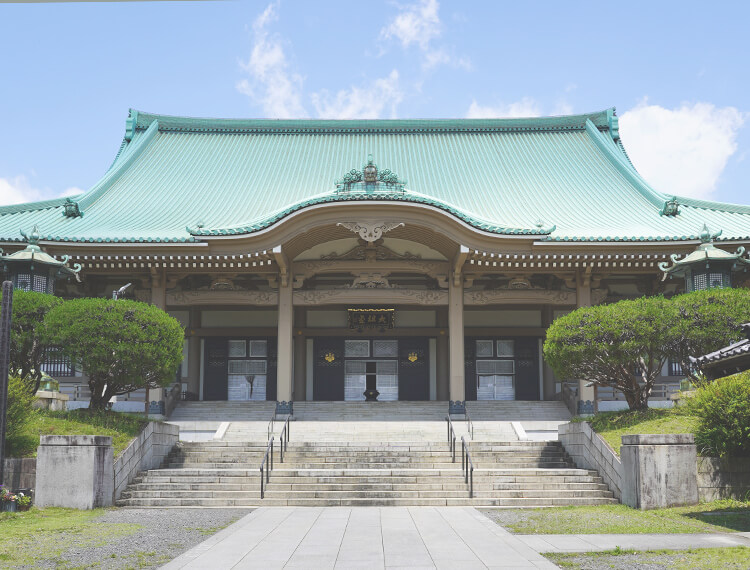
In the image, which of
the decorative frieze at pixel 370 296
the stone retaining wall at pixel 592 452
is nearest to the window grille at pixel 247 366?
the decorative frieze at pixel 370 296

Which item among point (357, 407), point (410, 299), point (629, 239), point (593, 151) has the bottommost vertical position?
point (357, 407)

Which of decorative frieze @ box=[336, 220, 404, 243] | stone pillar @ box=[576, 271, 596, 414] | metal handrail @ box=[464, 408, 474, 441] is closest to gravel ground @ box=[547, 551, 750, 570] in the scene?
metal handrail @ box=[464, 408, 474, 441]

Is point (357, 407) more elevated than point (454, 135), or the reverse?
point (454, 135)

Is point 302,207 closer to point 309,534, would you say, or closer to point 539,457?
point 539,457

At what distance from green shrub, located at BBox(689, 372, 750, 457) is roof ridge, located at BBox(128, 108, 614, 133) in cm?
2007

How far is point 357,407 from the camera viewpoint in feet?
72.4

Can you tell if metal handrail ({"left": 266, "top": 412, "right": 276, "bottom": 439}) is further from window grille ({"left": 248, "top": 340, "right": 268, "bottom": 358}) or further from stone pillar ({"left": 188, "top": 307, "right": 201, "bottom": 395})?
window grille ({"left": 248, "top": 340, "right": 268, "bottom": 358})

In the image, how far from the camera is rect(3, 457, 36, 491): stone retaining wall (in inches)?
497

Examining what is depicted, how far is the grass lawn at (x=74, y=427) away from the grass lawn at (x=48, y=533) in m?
1.84

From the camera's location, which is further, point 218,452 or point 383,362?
point 383,362

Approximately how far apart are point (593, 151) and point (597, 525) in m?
21.6

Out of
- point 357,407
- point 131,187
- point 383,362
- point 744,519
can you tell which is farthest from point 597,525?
point 131,187

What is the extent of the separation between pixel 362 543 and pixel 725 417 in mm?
6795

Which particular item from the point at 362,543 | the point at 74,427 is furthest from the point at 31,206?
the point at 362,543
